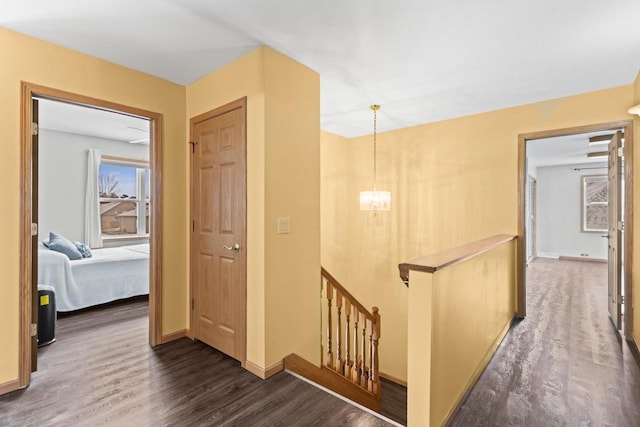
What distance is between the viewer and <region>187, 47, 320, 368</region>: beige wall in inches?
93.0

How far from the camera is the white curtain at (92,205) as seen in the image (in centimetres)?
538

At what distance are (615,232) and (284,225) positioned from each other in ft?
11.0

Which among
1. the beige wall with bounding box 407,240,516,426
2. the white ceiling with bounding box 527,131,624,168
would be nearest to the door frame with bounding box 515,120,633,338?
the beige wall with bounding box 407,240,516,426

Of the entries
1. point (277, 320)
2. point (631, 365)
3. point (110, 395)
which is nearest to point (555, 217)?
point (631, 365)

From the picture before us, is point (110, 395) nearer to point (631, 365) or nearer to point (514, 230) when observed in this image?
point (631, 365)

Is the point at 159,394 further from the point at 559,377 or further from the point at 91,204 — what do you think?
the point at 91,204

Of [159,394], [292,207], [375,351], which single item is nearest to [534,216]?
[375,351]

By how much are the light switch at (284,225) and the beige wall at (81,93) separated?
46.1 inches

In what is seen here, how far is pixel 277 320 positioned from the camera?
2428mm

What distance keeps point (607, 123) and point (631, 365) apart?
223 centimetres

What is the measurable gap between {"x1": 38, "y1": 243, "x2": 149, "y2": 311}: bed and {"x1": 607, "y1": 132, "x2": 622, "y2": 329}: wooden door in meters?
5.49

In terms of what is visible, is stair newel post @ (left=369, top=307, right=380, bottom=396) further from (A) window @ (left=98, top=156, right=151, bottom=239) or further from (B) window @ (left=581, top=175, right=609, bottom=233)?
(B) window @ (left=581, top=175, right=609, bottom=233)

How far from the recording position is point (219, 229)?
107 inches

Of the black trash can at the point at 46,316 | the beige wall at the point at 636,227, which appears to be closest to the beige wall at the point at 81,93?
the black trash can at the point at 46,316
